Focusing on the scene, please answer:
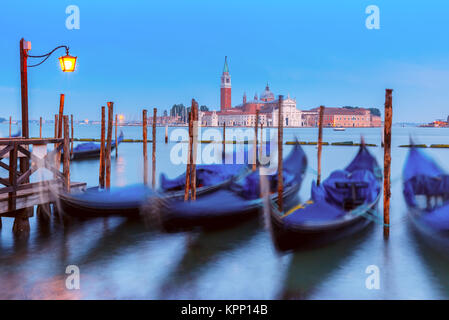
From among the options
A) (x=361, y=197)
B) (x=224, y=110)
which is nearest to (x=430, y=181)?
(x=361, y=197)

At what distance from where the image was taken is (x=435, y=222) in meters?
5.93

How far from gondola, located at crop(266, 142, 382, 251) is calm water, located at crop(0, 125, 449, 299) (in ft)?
0.88

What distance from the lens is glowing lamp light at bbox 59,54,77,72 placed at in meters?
5.44

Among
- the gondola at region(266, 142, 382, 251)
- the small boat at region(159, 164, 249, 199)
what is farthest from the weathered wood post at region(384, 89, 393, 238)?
the small boat at region(159, 164, 249, 199)

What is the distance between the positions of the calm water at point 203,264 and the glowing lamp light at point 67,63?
234 centimetres

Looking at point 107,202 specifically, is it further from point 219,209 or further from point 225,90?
point 225,90

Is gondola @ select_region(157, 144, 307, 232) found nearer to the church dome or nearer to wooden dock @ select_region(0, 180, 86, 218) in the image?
wooden dock @ select_region(0, 180, 86, 218)

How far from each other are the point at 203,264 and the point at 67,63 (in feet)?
9.84

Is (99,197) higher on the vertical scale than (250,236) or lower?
higher

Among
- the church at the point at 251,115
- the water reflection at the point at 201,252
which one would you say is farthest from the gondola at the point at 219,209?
the church at the point at 251,115

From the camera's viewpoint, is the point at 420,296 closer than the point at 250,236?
Yes

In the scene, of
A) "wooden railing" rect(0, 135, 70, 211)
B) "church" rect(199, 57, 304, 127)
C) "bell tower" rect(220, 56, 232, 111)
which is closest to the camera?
"wooden railing" rect(0, 135, 70, 211)
